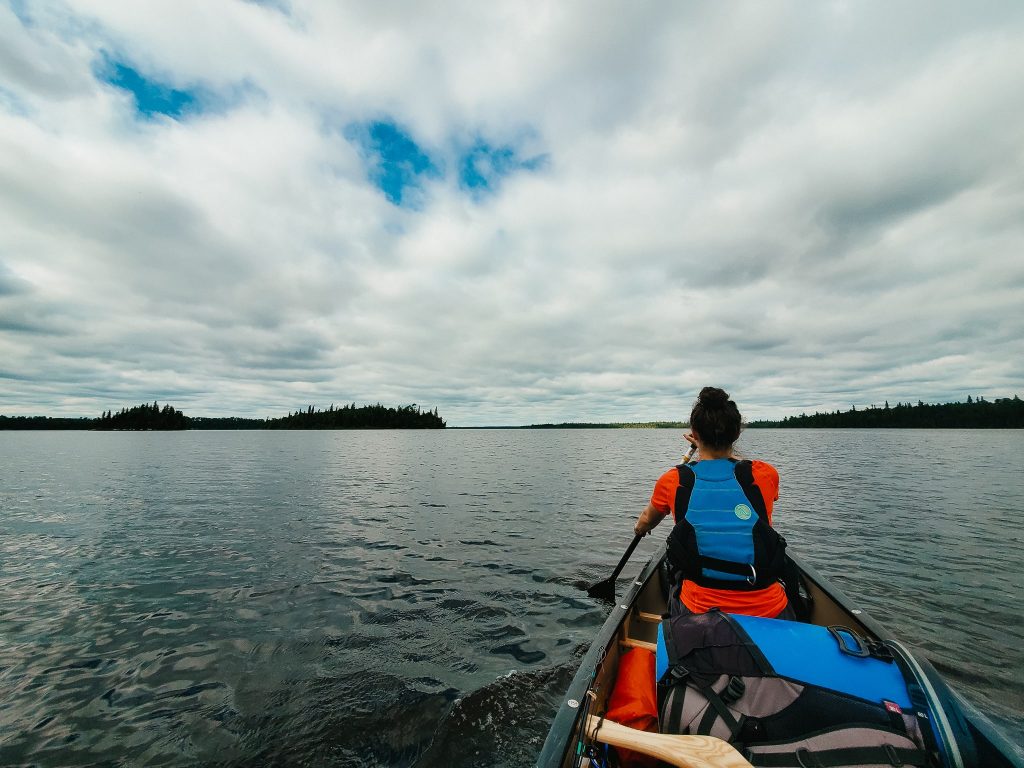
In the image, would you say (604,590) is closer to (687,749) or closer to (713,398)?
(713,398)

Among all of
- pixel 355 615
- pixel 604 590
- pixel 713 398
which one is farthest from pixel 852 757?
pixel 355 615

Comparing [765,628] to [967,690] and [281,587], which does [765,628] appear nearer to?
[967,690]

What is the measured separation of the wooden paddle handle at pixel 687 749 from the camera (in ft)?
8.84

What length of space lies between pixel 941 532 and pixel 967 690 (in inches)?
466

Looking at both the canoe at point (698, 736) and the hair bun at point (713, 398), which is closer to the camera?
the canoe at point (698, 736)

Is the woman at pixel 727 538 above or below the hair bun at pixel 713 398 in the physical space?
below

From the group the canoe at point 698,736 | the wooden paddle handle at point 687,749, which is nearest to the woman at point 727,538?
the canoe at point 698,736

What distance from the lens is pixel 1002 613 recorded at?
8.62 meters

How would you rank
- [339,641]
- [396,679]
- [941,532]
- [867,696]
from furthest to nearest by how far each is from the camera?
[941,532] → [339,641] → [396,679] → [867,696]

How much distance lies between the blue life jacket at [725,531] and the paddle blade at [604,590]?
17.5 feet

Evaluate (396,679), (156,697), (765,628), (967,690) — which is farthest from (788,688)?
(156,697)

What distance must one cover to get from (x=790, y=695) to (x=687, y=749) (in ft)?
2.79

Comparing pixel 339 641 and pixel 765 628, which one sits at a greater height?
pixel 765 628

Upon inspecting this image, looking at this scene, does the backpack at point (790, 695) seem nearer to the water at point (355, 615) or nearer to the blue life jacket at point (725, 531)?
the blue life jacket at point (725, 531)
